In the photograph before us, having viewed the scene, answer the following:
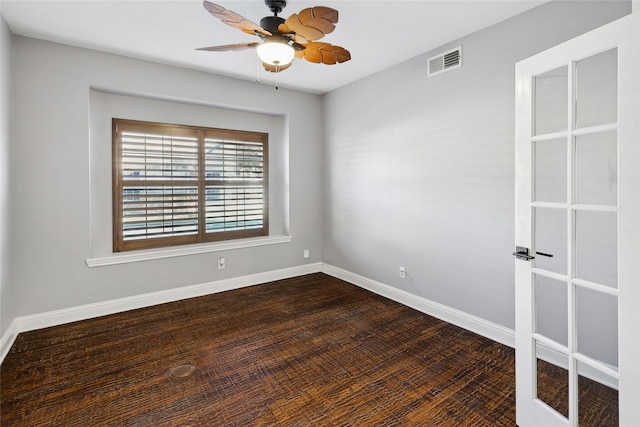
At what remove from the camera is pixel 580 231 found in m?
1.61

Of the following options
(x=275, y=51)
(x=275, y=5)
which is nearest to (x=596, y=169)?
(x=275, y=51)

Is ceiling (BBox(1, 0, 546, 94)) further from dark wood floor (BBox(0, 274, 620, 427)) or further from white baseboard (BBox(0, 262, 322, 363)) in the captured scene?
dark wood floor (BBox(0, 274, 620, 427))

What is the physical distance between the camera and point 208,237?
4312 mm

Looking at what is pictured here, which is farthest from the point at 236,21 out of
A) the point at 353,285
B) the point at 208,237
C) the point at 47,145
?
the point at 353,285

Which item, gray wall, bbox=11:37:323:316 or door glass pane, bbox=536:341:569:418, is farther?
gray wall, bbox=11:37:323:316

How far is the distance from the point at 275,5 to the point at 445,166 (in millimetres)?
2054

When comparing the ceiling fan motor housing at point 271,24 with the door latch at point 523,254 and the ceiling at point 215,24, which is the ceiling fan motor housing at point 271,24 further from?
the door latch at point 523,254

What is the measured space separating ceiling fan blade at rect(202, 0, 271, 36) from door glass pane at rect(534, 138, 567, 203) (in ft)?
5.98

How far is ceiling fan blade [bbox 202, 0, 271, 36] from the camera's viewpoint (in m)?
1.86

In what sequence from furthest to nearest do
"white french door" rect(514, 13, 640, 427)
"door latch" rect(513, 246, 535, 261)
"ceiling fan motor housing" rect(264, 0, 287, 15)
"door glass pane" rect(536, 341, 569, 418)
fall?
"ceiling fan motor housing" rect(264, 0, 287, 15)
"door latch" rect(513, 246, 535, 261)
"door glass pane" rect(536, 341, 569, 418)
"white french door" rect(514, 13, 640, 427)

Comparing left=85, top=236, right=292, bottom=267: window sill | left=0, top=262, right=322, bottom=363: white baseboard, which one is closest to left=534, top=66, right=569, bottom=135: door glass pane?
left=85, top=236, right=292, bottom=267: window sill

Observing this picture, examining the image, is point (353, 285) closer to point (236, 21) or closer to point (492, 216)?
point (492, 216)

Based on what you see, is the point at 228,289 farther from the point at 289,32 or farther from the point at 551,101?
the point at 551,101

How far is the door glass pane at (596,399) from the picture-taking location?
4.67ft
